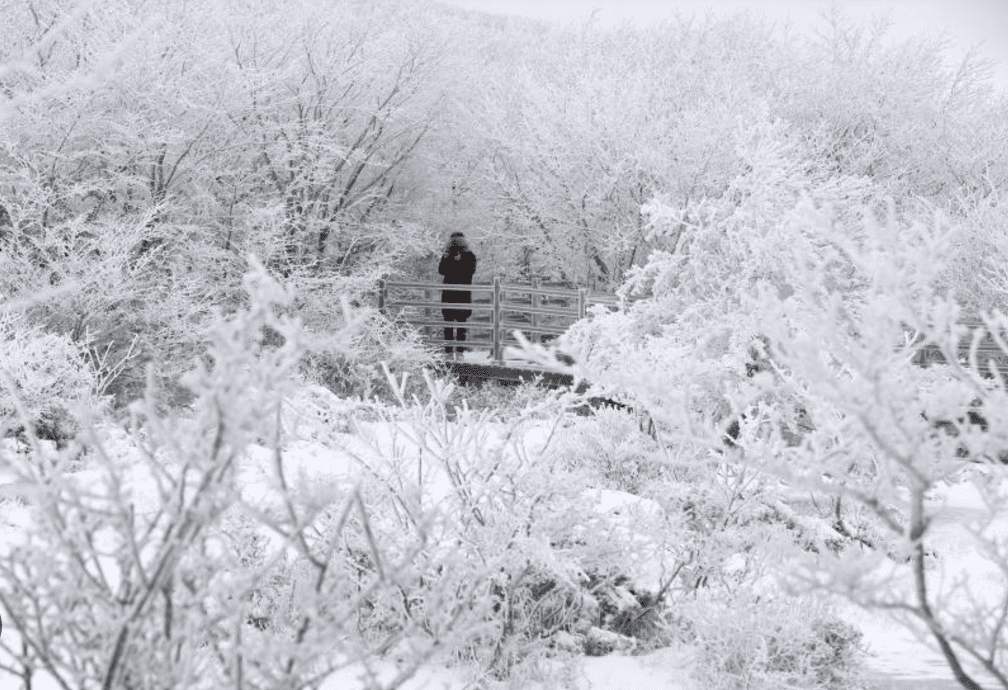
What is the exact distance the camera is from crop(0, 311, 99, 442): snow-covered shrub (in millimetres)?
9477

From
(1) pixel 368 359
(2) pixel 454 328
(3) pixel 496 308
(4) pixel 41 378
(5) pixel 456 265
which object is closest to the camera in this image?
(4) pixel 41 378

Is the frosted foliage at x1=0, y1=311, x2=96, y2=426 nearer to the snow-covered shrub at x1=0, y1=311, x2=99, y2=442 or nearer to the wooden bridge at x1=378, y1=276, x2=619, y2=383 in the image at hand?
the snow-covered shrub at x1=0, y1=311, x2=99, y2=442

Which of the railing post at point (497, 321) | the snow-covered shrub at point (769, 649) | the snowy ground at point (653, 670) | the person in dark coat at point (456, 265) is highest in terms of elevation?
the person in dark coat at point (456, 265)

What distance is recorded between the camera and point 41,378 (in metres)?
9.73

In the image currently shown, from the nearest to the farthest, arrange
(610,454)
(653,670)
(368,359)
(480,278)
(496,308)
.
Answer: (653,670) < (610,454) < (368,359) < (496,308) < (480,278)

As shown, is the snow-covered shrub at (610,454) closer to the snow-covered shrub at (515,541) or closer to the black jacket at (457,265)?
the snow-covered shrub at (515,541)

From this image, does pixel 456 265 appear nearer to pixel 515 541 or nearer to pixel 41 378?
pixel 41 378

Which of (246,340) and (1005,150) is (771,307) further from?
(1005,150)

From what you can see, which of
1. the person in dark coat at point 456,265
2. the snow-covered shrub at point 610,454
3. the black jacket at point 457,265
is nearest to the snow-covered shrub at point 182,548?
the snow-covered shrub at point 610,454

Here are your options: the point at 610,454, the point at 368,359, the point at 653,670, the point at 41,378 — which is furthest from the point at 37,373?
the point at 653,670

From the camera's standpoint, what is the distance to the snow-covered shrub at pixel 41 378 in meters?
9.48

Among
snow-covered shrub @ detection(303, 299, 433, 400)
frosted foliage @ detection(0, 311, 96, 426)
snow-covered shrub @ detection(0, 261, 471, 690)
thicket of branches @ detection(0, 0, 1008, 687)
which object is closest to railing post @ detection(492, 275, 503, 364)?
snow-covered shrub @ detection(303, 299, 433, 400)

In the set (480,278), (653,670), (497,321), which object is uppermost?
(480,278)

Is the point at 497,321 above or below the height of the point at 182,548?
below
